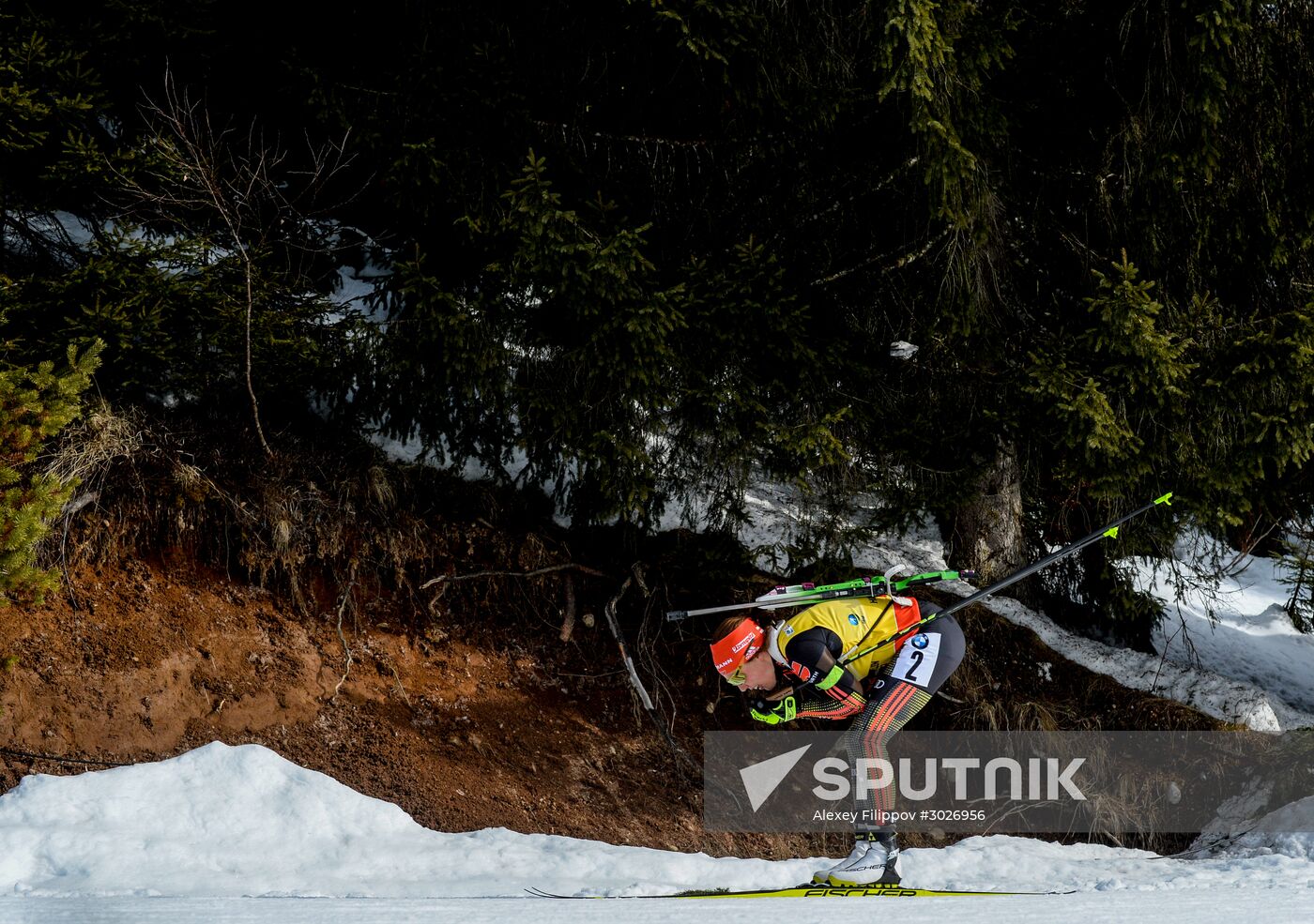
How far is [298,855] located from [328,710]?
153cm

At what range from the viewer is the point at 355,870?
18.9ft

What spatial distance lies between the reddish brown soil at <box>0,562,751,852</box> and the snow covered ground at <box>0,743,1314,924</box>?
0.47 meters

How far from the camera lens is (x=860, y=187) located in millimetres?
7656

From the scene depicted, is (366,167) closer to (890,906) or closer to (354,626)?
(354,626)

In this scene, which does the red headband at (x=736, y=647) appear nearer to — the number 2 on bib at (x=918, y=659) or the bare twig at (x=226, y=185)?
the number 2 on bib at (x=918, y=659)

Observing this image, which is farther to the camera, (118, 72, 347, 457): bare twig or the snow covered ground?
(118, 72, 347, 457): bare twig

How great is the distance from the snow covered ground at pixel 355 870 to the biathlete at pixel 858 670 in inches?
20.0

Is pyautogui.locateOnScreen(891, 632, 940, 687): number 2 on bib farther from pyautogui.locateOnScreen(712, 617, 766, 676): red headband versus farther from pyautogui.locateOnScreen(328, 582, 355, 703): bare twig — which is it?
pyautogui.locateOnScreen(328, 582, 355, 703): bare twig

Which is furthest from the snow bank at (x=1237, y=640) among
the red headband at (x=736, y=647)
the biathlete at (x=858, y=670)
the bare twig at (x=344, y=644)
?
the bare twig at (x=344, y=644)

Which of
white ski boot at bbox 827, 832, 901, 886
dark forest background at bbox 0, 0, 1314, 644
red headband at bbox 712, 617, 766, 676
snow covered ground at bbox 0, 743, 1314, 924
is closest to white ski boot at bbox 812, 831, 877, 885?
white ski boot at bbox 827, 832, 901, 886

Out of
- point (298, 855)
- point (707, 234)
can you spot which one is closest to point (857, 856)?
point (298, 855)

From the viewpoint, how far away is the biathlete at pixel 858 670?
225 inches

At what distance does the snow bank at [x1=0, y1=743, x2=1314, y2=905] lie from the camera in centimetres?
530

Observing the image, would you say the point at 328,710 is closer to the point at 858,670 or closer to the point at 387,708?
the point at 387,708
